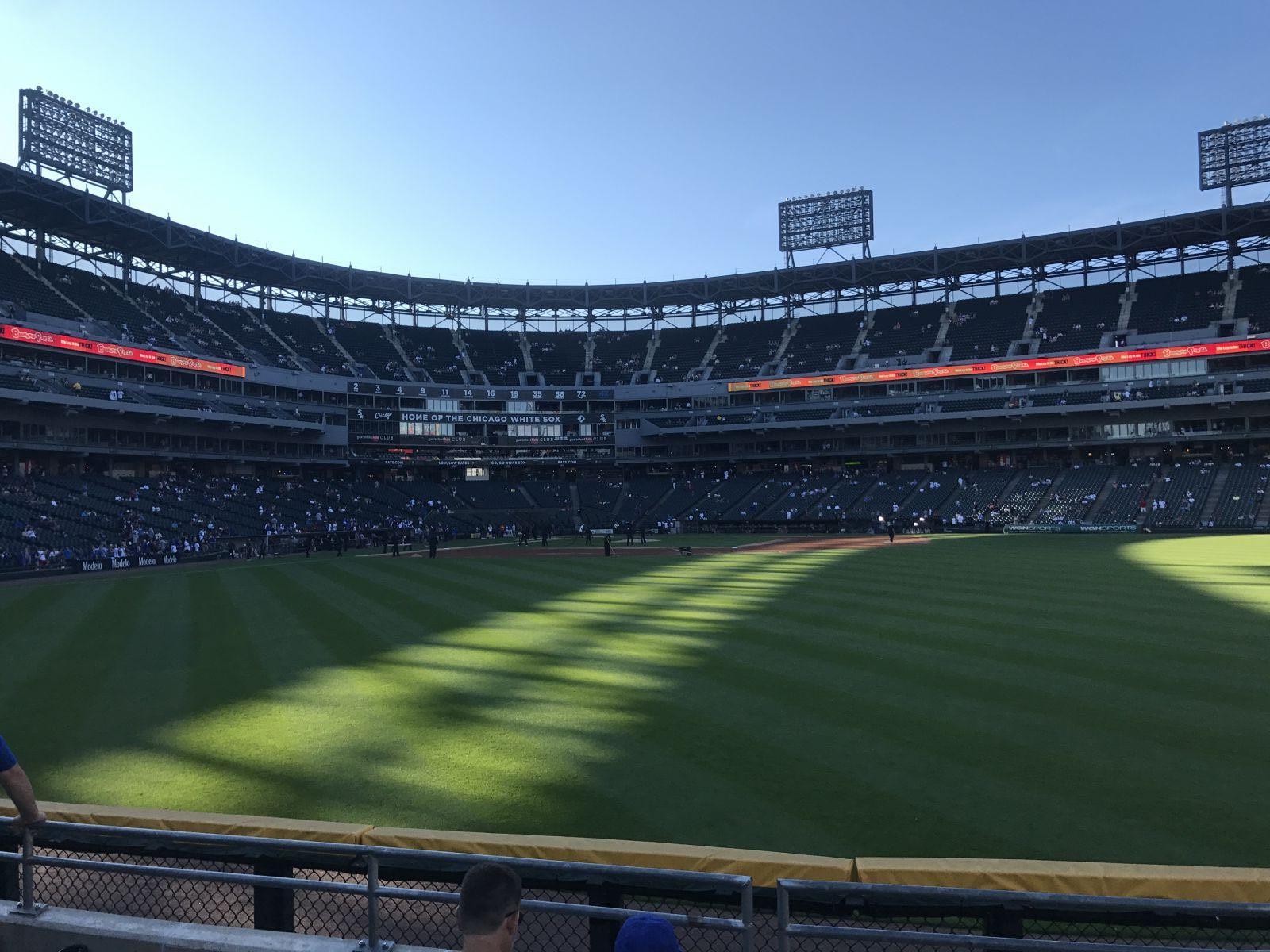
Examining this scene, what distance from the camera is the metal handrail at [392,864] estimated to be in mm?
3732

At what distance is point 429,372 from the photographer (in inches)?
3219

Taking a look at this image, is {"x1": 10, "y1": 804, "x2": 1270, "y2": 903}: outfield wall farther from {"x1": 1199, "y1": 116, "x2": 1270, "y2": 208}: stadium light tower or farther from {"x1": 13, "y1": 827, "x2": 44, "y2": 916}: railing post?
{"x1": 1199, "y1": 116, "x2": 1270, "y2": 208}: stadium light tower

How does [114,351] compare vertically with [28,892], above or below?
above

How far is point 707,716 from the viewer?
11.4 meters

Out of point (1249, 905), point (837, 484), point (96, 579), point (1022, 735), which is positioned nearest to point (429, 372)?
point (837, 484)

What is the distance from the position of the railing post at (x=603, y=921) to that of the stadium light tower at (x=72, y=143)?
236ft

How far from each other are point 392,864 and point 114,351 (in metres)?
63.9

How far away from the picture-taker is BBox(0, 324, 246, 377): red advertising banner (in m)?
48.6

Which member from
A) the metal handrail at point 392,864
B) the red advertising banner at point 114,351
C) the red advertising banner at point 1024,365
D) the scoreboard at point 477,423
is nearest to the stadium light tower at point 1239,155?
the red advertising banner at point 1024,365

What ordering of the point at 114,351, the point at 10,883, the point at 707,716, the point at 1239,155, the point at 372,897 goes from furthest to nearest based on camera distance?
the point at 1239,155 → the point at 114,351 → the point at 707,716 → the point at 10,883 → the point at 372,897

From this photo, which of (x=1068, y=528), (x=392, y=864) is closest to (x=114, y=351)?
(x=392, y=864)

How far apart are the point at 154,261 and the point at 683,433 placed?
5405 cm

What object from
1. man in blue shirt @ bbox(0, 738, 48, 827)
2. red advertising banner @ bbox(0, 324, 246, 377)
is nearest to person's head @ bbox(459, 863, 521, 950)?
man in blue shirt @ bbox(0, 738, 48, 827)

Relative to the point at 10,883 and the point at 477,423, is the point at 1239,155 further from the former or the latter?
the point at 10,883
